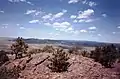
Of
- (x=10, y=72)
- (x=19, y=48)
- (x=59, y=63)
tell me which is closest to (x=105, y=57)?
(x=59, y=63)

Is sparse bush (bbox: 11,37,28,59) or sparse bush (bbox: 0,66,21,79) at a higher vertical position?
sparse bush (bbox: 11,37,28,59)

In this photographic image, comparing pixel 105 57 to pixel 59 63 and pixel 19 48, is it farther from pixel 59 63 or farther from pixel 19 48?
pixel 19 48

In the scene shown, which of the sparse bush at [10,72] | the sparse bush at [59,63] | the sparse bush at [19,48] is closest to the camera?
the sparse bush at [10,72]

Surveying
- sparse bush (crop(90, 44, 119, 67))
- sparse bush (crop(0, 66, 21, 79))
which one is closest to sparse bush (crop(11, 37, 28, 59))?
sparse bush (crop(0, 66, 21, 79))

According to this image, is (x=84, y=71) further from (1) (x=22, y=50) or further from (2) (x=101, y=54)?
(1) (x=22, y=50)

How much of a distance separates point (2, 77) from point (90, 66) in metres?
7.89

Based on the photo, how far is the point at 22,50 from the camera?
89.9 feet

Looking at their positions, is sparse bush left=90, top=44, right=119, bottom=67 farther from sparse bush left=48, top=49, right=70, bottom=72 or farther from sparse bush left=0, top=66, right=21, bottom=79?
sparse bush left=0, top=66, right=21, bottom=79

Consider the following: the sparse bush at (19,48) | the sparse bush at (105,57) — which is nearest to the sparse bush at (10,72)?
the sparse bush at (19,48)

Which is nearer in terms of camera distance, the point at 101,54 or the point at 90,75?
the point at 90,75

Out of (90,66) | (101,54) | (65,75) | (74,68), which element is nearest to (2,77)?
(65,75)

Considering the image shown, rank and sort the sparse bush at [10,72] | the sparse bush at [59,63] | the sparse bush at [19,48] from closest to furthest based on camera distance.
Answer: the sparse bush at [10,72], the sparse bush at [59,63], the sparse bush at [19,48]

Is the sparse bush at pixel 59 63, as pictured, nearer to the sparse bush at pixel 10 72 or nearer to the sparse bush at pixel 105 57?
the sparse bush at pixel 10 72

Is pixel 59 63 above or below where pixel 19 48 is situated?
below
